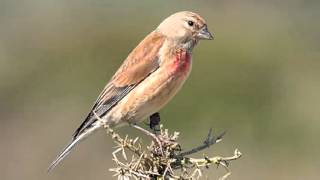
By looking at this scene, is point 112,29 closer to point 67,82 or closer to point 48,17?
point 48,17

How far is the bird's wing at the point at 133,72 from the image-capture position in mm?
6207

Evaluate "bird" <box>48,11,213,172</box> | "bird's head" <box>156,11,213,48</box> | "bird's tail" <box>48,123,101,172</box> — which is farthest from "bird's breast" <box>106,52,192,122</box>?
"bird's tail" <box>48,123,101,172</box>

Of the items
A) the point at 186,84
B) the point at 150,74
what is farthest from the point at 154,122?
the point at 186,84

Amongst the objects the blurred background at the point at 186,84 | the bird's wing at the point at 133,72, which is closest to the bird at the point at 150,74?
the bird's wing at the point at 133,72

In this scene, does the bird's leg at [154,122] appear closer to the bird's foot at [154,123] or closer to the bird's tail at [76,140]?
the bird's foot at [154,123]

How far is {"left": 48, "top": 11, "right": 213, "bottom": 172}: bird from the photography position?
6.08 m

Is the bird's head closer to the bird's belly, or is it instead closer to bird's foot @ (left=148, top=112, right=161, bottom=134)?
the bird's belly

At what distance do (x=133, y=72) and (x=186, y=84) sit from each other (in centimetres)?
850

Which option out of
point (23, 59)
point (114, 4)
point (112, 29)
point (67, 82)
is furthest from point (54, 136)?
point (114, 4)

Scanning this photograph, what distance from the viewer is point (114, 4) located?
23.1 metres

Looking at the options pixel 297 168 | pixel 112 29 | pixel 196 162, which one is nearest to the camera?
pixel 196 162

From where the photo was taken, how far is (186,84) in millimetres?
14734

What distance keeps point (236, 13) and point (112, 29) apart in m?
3.38

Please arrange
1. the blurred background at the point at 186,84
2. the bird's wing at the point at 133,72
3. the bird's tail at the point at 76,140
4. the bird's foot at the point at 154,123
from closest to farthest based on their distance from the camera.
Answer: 1. the bird's foot at the point at 154,123
2. the bird's tail at the point at 76,140
3. the bird's wing at the point at 133,72
4. the blurred background at the point at 186,84
